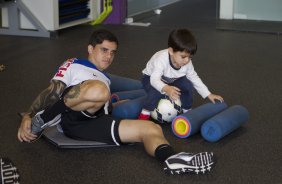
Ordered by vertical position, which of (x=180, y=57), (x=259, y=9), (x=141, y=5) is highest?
(x=141, y=5)

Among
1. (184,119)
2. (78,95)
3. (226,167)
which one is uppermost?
(78,95)

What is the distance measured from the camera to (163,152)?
6.44 feet

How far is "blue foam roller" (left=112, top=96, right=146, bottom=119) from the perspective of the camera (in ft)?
8.15

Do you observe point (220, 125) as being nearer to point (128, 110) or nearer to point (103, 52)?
point (128, 110)

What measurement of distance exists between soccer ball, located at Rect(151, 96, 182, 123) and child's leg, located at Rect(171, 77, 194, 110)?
0.07m

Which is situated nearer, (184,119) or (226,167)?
(226,167)

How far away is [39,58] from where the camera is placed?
4105mm

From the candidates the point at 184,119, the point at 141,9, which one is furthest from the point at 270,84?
the point at 141,9

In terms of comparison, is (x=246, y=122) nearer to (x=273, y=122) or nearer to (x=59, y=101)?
(x=273, y=122)

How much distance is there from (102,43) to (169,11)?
19.6 ft

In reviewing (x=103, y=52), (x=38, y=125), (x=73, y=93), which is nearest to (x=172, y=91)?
(x=103, y=52)

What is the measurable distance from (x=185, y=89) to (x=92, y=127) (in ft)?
2.13

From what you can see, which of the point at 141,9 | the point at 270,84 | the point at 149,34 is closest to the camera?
the point at 270,84

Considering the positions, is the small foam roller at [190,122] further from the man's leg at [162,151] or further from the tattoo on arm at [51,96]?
the tattoo on arm at [51,96]
